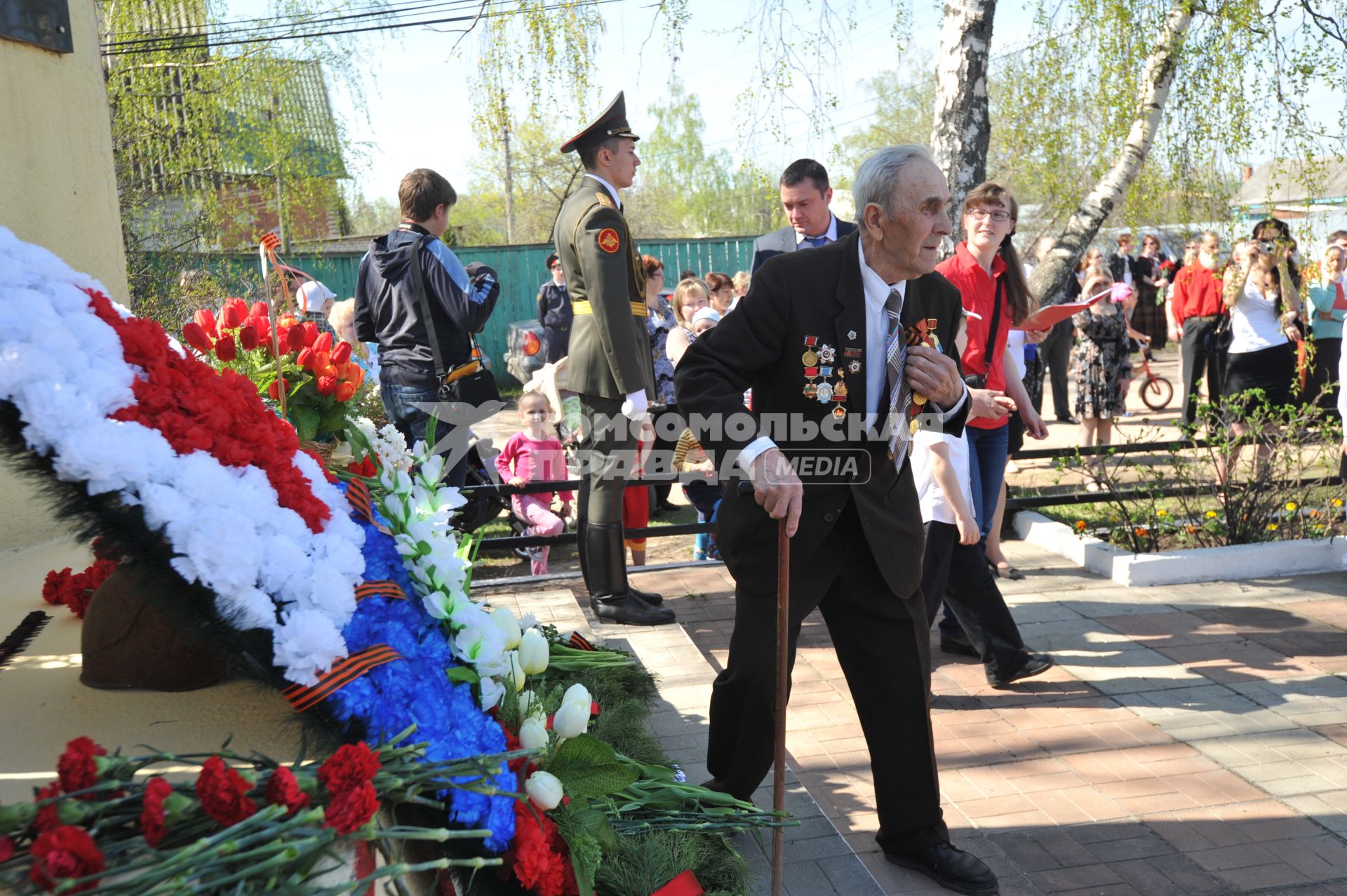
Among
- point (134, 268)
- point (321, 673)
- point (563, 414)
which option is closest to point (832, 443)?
point (321, 673)

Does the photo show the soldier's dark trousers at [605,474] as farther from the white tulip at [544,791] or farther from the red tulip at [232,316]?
the white tulip at [544,791]

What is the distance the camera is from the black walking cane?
9.82 ft

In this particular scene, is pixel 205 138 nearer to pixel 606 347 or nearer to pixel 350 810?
pixel 606 347

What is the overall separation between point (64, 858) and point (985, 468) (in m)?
4.40

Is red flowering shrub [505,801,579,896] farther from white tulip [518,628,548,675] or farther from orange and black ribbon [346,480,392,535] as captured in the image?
orange and black ribbon [346,480,392,535]

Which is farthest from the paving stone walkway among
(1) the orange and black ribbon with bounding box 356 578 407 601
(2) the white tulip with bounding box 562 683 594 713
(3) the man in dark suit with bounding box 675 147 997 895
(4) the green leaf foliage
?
(1) the orange and black ribbon with bounding box 356 578 407 601

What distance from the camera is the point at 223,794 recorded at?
1.86 meters

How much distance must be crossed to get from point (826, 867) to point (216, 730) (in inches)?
71.8

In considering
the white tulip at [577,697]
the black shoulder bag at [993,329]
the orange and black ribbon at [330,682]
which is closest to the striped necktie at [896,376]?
the white tulip at [577,697]

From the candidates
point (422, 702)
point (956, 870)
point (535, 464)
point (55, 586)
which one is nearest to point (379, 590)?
point (422, 702)

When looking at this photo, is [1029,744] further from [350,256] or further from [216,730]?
[350,256]

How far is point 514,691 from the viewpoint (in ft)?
9.09

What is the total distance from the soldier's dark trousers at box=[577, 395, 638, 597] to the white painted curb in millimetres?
2892

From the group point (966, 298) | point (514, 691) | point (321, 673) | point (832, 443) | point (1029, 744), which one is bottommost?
point (1029, 744)
